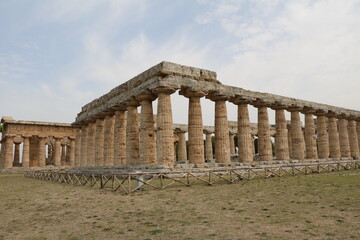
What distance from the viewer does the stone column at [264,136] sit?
32.8 metres

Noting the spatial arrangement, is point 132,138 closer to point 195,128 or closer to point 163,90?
point 195,128

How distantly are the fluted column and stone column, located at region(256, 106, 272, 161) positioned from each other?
13.8 m

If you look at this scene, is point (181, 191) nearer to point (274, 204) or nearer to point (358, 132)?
point (274, 204)

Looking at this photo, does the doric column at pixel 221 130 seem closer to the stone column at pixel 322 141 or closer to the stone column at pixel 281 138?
the stone column at pixel 281 138

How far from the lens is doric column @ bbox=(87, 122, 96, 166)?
39.2 metres

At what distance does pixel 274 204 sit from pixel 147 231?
5.76 m

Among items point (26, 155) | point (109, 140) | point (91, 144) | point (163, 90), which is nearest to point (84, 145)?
point (91, 144)

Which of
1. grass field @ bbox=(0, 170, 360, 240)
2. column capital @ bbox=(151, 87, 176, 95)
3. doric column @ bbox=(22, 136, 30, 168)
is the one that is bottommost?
grass field @ bbox=(0, 170, 360, 240)

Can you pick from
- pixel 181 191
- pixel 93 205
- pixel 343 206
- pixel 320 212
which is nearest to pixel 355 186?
pixel 343 206

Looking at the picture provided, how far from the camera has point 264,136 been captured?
33219 millimetres

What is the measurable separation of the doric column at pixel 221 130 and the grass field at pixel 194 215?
39.8ft

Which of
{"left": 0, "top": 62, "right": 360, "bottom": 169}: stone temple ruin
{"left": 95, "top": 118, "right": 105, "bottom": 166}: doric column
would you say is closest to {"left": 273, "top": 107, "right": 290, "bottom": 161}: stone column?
{"left": 0, "top": 62, "right": 360, "bottom": 169}: stone temple ruin

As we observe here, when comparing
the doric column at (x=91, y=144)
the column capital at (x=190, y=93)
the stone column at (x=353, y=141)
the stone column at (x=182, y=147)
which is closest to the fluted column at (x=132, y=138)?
the column capital at (x=190, y=93)

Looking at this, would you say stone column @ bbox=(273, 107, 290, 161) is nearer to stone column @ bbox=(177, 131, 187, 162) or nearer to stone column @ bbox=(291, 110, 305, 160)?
stone column @ bbox=(291, 110, 305, 160)
